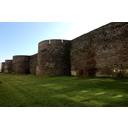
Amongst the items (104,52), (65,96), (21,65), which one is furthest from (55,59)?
(21,65)

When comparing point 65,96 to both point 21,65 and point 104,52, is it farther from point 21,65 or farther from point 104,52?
point 21,65

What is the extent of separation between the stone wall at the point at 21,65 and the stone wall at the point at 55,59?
8.57 metres

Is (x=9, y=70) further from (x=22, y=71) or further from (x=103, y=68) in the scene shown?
(x=103, y=68)

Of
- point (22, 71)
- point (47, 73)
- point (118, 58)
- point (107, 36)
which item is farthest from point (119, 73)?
point (22, 71)

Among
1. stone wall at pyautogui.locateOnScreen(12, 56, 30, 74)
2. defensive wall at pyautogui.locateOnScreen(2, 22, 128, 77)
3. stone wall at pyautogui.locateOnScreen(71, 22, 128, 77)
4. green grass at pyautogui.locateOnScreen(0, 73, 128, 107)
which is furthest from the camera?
stone wall at pyautogui.locateOnScreen(12, 56, 30, 74)

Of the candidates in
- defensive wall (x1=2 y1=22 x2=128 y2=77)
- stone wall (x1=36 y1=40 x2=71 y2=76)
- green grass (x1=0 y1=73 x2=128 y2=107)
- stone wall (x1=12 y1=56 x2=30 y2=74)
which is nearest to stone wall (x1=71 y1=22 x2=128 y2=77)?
defensive wall (x1=2 y1=22 x2=128 y2=77)

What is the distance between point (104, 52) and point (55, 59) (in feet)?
17.8

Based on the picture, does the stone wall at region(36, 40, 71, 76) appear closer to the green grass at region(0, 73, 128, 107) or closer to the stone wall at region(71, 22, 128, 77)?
the stone wall at region(71, 22, 128, 77)

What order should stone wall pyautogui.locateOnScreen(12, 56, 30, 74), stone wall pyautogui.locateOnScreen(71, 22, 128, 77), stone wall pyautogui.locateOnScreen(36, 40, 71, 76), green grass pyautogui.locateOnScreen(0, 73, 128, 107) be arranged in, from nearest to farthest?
green grass pyautogui.locateOnScreen(0, 73, 128, 107) → stone wall pyautogui.locateOnScreen(71, 22, 128, 77) → stone wall pyautogui.locateOnScreen(36, 40, 71, 76) → stone wall pyautogui.locateOnScreen(12, 56, 30, 74)

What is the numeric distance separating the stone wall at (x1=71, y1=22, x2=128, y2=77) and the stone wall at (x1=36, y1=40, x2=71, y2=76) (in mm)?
1278

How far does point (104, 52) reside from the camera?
22.7 feet

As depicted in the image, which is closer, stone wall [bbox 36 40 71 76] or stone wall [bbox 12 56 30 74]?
stone wall [bbox 36 40 71 76]

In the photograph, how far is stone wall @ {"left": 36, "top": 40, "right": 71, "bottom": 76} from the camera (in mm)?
9984

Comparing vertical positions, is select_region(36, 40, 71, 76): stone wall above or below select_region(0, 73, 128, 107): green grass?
above
